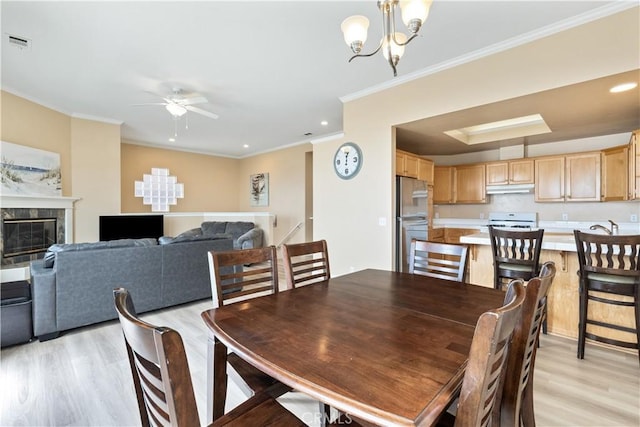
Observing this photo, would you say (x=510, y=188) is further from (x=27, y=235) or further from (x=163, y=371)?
(x=27, y=235)

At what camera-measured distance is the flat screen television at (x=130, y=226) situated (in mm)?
5418

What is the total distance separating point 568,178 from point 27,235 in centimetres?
842

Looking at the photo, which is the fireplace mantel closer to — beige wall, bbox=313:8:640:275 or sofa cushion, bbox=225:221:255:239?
sofa cushion, bbox=225:221:255:239

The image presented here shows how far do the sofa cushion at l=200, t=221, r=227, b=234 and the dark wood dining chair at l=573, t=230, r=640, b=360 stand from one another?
6979mm

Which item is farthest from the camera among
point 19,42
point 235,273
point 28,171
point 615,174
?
point 28,171

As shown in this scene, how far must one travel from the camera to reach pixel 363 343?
1043 millimetres

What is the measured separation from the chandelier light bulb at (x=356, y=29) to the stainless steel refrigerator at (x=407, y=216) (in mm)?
2252

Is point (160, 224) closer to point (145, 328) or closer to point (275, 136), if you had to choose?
point (275, 136)

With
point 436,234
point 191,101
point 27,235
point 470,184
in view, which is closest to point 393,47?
point 191,101

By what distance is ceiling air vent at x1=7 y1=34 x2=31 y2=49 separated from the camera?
2.82m

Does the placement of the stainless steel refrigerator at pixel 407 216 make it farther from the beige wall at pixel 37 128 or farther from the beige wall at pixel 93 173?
the beige wall at pixel 37 128

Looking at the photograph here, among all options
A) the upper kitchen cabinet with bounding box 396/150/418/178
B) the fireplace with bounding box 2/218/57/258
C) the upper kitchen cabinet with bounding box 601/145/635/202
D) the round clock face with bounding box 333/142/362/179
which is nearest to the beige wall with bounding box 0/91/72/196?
the fireplace with bounding box 2/218/57/258

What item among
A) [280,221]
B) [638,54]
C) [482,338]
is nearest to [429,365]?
[482,338]

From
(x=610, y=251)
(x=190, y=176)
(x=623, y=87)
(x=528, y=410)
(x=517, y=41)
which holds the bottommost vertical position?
(x=528, y=410)
